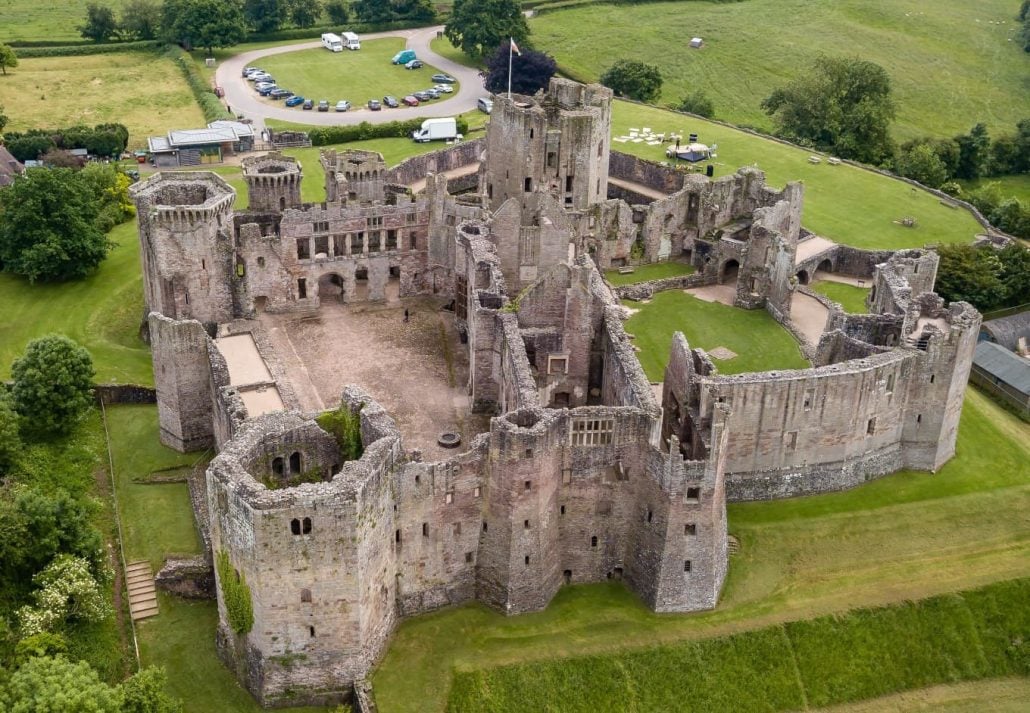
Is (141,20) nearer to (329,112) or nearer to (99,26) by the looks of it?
(99,26)

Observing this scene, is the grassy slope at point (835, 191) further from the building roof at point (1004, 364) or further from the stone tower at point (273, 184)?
the stone tower at point (273, 184)

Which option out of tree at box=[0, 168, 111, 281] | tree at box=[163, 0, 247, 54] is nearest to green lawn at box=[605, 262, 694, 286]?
tree at box=[0, 168, 111, 281]

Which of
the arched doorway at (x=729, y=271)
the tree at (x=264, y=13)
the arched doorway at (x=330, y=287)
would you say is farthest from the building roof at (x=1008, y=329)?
the tree at (x=264, y=13)

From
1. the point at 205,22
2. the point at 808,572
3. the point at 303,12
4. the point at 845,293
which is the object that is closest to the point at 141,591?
the point at 808,572

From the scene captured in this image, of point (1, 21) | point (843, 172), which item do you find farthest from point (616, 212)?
point (1, 21)

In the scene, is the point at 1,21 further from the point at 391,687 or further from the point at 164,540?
the point at 391,687

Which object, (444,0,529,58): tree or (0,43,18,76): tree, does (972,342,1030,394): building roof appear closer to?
(444,0,529,58): tree
